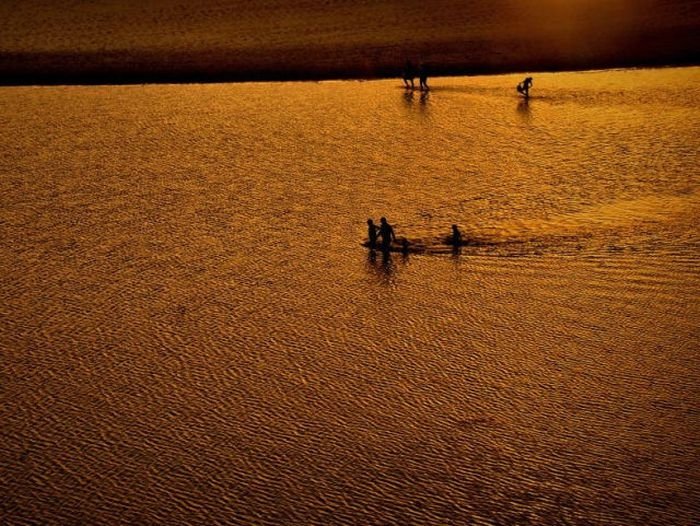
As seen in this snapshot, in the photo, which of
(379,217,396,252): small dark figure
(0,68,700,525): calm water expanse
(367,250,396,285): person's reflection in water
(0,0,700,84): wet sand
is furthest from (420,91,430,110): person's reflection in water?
(367,250,396,285): person's reflection in water

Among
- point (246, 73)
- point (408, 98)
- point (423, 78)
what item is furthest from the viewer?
point (246, 73)

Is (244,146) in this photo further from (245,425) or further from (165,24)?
(165,24)

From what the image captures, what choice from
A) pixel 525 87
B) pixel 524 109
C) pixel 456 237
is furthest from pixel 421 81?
pixel 456 237

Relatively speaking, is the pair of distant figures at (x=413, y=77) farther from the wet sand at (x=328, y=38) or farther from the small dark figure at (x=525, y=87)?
the small dark figure at (x=525, y=87)

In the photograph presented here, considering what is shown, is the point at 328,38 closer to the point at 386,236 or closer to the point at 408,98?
the point at 408,98

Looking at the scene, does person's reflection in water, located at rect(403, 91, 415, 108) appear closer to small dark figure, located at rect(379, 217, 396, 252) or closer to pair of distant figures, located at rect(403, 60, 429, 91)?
pair of distant figures, located at rect(403, 60, 429, 91)

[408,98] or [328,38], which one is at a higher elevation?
[328,38]

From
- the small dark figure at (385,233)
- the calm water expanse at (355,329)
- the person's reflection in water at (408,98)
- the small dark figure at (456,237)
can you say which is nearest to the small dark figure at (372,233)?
the small dark figure at (385,233)

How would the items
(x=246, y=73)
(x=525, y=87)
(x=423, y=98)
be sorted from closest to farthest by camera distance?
(x=525, y=87), (x=423, y=98), (x=246, y=73)
